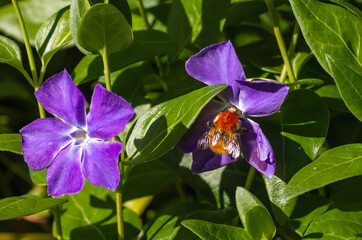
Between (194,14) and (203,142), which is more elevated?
(194,14)

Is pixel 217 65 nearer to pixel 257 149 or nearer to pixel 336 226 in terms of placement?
pixel 257 149

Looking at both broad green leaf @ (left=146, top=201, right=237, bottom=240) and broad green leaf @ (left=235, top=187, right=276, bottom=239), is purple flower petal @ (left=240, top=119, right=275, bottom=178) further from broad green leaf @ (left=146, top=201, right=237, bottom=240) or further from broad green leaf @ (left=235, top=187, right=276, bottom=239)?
broad green leaf @ (left=146, top=201, right=237, bottom=240)

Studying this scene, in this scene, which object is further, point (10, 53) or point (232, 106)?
point (10, 53)

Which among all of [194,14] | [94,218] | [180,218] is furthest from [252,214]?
[194,14]

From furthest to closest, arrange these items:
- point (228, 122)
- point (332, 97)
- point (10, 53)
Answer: point (332, 97) → point (10, 53) → point (228, 122)

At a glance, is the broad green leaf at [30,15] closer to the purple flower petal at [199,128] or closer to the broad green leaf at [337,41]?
the purple flower petal at [199,128]

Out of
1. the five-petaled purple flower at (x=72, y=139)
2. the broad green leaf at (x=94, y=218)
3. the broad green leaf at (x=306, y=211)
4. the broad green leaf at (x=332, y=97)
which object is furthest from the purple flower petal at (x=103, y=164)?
the broad green leaf at (x=332, y=97)

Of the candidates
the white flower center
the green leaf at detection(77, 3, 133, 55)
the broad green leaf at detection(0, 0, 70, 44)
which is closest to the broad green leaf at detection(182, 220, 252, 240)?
the white flower center
